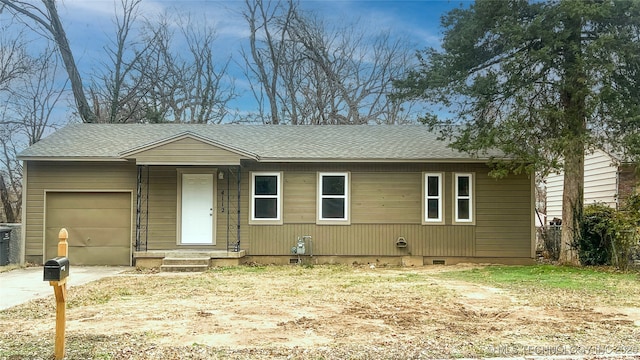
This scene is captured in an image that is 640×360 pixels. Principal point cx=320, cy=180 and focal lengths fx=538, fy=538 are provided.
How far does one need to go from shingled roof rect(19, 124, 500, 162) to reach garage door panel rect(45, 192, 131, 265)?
3.54 ft

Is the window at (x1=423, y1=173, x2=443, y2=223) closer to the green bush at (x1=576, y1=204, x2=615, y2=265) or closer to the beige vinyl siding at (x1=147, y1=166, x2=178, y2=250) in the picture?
the green bush at (x1=576, y1=204, x2=615, y2=265)

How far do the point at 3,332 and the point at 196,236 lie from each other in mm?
7347

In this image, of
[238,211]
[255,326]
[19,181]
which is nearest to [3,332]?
[255,326]

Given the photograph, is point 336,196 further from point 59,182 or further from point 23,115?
point 23,115

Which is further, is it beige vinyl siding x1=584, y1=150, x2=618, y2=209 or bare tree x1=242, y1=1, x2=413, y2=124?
bare tree x1=242, y1=1, x2=413, y2=124

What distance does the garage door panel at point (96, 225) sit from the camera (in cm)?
1315

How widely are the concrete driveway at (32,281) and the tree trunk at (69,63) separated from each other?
40.9ft

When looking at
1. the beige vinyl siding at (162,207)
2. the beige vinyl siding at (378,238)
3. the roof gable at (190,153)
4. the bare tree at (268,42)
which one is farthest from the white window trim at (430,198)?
the bare tree at (268,42)

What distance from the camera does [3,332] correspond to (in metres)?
5.79

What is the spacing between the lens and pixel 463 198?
44.0 ft

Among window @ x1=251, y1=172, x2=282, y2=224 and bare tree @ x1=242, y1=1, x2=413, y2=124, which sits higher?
bare tree @ x1=242, y1=1, x2=413, y2=124

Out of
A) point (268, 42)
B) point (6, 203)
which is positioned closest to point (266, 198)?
point (6, 203)

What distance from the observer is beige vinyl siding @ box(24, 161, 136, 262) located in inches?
509

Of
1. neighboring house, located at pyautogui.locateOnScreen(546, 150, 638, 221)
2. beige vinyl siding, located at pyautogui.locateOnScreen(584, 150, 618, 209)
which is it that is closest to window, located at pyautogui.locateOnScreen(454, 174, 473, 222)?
neighboring house, located at pyautogui.locateOnScreen(546, 150, 638, 221)
